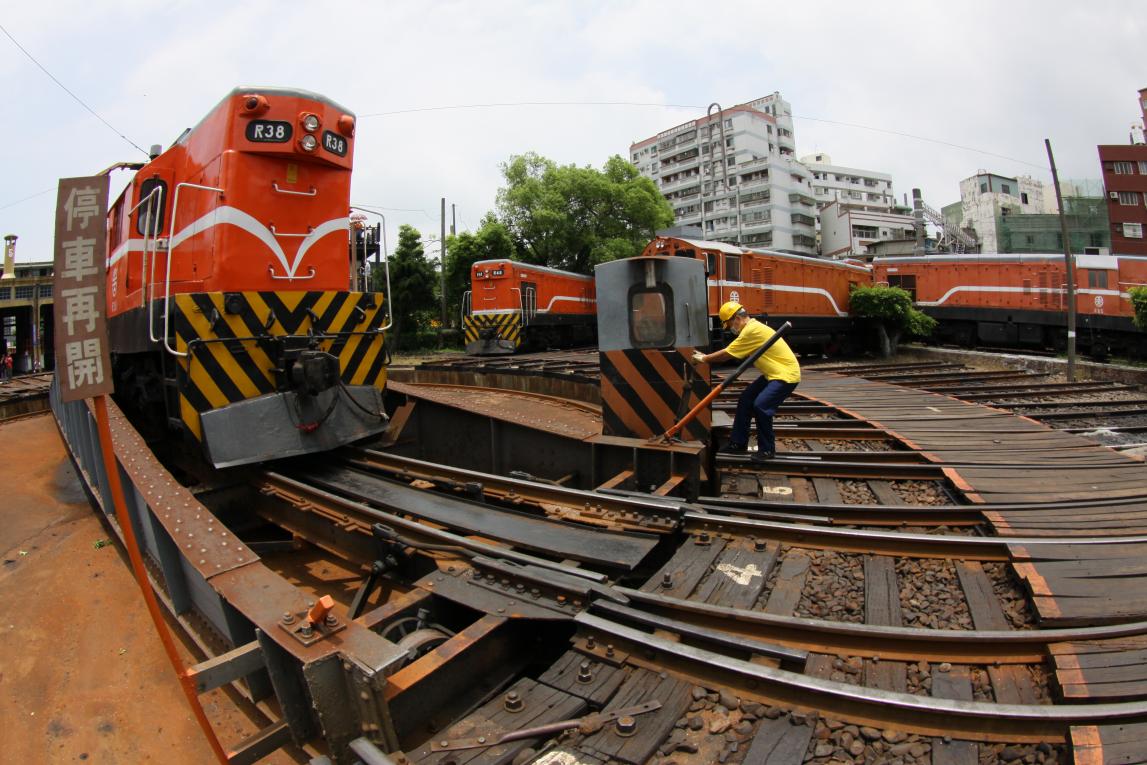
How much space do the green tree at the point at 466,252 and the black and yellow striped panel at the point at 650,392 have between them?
2632 centimetres

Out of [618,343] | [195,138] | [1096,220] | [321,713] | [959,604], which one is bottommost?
[959,604]

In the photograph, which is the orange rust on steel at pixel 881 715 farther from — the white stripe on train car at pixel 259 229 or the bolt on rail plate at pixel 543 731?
the white stripe on train car at pixel 259 229

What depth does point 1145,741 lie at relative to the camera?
1.93 m

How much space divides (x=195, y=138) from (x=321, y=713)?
5.51 m

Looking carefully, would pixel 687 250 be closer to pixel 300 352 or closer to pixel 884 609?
pixel 300 352

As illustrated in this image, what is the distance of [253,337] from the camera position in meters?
4.80

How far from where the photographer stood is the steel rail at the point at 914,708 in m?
2.03

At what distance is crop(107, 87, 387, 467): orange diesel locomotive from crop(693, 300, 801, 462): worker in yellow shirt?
3366 mm

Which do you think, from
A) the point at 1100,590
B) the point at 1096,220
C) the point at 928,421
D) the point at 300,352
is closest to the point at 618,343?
the point at 300,352

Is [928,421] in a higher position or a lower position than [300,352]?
lower

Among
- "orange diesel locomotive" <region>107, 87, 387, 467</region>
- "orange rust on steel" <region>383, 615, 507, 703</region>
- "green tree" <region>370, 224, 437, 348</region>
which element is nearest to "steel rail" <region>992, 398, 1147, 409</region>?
"orange diesel locomotive" <region>107, 87, 387, 467</region>

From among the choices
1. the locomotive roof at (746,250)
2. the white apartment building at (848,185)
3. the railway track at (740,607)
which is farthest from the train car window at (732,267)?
the white apartment building at (848,185)

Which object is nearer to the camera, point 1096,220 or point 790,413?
point 790,413

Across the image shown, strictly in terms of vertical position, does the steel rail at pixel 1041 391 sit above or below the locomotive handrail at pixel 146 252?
below
